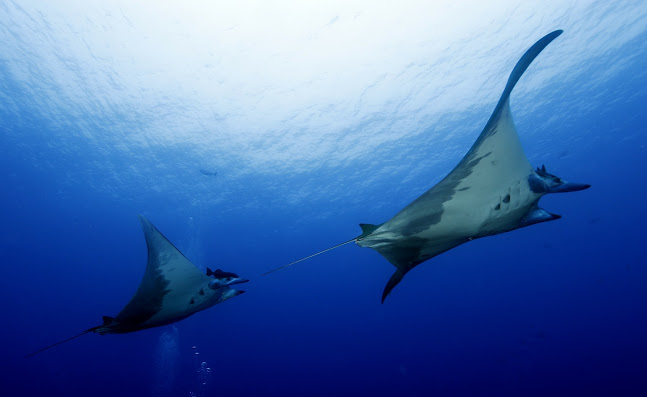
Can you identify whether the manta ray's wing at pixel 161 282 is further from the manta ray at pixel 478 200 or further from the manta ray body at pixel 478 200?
the manta ray body at pixel 478 200

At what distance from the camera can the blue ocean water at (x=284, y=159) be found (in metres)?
12.1

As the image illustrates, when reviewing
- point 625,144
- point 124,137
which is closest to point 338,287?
point 625,144

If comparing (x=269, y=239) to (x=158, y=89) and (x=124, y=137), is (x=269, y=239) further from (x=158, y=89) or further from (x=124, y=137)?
(x=158, y=89)

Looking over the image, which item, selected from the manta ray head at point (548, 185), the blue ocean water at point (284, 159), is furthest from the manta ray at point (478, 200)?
the blue ocean water at point (284, 159)

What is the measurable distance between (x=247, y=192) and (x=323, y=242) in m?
17.1

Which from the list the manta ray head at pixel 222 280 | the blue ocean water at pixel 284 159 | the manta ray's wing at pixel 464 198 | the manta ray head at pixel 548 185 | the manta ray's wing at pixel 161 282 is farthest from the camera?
the blue ocean water at pixel 284 159

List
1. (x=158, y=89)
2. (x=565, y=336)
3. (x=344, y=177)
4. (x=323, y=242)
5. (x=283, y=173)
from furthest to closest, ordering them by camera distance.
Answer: (x=565, y=336) → (x=323, y=242) → (x=344, y=177) → (x=283, y=173) → (x=158, y=89)

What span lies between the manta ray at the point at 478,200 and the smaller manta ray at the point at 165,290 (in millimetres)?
1904

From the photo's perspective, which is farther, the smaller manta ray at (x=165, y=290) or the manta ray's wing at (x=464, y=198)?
the smaller manta ray at (x=165, y=290)

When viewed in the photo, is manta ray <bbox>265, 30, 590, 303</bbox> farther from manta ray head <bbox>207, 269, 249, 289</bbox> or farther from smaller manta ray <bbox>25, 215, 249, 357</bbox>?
smaller manta ray <bbox>25, 215, 249, 357</bbox>

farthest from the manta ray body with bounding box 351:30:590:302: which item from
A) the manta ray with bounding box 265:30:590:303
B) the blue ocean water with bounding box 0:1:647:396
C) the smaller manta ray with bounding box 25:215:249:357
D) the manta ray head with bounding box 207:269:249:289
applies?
the blue ocean water with bounding box 0:1:647:396

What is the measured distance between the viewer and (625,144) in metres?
30.8

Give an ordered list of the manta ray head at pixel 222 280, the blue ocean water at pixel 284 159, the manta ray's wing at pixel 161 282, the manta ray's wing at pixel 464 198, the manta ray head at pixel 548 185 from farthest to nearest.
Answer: the blue ocean water at pixel 284 159 < the manta ray head at pixel 222 280 < the manta ray's wing at pixel 161 282 < the manta ray head at pixel 548 185 < the manta ray's wing at pixel 464 198

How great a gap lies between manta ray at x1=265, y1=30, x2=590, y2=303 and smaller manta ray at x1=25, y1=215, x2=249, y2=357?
190 cm
